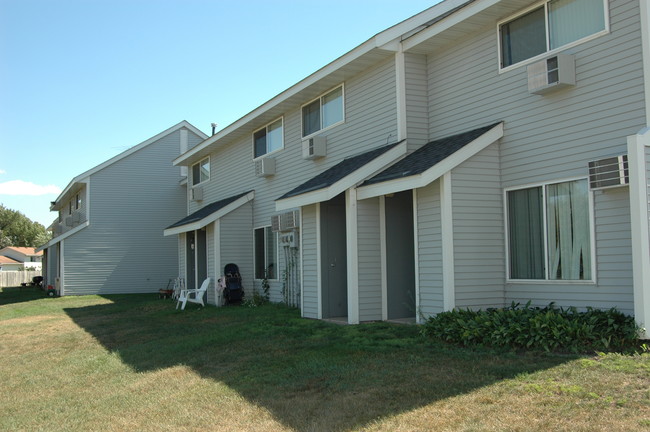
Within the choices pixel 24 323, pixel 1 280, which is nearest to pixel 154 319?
pixel 24 323

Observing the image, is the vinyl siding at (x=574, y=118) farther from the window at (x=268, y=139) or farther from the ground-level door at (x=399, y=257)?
the window at (x=268, y=139)

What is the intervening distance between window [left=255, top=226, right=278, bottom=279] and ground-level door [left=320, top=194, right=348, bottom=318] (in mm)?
4077

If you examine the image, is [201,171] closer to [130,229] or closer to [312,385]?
[130,229]

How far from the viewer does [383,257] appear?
1094 cm

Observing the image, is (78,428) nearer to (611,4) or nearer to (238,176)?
(611,4)

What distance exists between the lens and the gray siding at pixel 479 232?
9.32 meters

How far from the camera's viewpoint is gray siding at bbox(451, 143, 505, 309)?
30.6 feet

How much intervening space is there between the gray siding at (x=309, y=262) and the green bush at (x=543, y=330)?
3.82 meters

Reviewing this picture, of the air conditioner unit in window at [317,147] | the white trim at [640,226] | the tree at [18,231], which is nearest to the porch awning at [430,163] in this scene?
the white trim at [640,226]

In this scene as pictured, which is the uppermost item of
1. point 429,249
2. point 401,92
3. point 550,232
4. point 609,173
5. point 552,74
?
point 401,92

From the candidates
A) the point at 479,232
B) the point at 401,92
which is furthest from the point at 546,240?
the point at 401,92

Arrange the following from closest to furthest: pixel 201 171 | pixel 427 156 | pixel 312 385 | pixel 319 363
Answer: pixel 312 385, pixel 319 363, pixel 427 156, pixel 201 171

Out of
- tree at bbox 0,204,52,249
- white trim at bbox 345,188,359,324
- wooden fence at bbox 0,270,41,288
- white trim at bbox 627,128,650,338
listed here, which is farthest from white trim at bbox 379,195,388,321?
tree at bbox 0,204,52,249

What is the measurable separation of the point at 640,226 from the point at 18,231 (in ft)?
276
